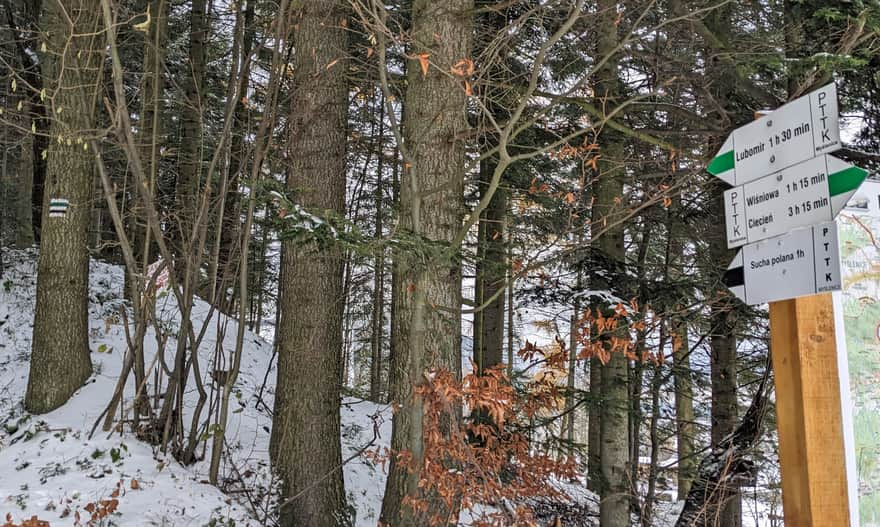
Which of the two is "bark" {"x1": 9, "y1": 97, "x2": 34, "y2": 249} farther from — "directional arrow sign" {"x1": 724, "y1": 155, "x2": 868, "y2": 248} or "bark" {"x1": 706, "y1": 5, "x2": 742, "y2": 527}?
"directional arrow sign" {"x1": 724, "y1": 155, "x2": 868, "y2": 248}

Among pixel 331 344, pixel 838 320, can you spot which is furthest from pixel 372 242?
pixel 331 344

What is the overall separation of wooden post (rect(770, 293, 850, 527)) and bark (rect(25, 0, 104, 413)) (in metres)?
6.64

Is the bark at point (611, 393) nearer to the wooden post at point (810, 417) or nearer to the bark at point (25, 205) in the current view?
the wooden post at point (810, 417)

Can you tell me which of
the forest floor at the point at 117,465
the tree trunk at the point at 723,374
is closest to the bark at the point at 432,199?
the forest floor at the point at 117,465

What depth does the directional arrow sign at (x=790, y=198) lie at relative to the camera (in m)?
2.35

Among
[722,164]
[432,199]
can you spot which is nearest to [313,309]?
[432,199]

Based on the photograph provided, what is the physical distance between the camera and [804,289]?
2.41m

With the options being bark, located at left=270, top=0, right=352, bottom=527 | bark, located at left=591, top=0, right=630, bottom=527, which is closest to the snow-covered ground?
bark, located at left=270, top=0, right=352, bottom=527

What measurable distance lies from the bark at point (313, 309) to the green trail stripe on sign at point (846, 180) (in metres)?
4.50

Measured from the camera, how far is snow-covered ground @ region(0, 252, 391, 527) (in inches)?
201

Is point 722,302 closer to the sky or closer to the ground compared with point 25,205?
closer to the ground

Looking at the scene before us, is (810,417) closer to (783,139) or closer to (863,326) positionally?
(863,326)

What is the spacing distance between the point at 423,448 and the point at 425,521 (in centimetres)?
58

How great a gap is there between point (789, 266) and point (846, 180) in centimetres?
38
